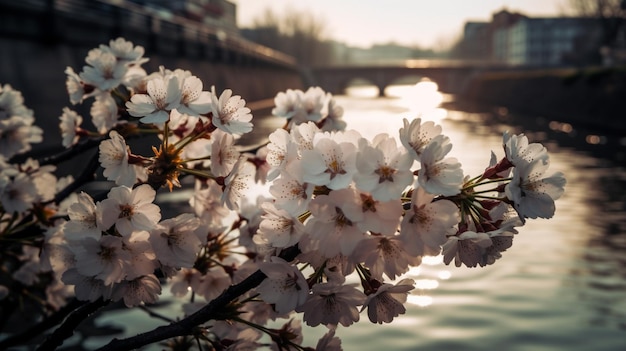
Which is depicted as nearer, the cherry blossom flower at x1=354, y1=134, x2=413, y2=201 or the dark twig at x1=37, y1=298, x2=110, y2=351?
the cherry blossom flower at x1=354, y1=134, x2=413, y2=201

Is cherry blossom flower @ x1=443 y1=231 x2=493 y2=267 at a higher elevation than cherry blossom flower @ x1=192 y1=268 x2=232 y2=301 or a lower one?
higher

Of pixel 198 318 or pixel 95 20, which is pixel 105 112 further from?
pixel 95 20

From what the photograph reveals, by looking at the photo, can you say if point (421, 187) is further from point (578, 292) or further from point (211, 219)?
point (578, 292)

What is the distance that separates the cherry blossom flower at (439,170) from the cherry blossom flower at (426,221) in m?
0.03

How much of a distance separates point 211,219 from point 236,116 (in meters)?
0.82

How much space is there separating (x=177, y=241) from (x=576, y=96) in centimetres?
3832

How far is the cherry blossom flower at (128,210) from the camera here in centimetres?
181

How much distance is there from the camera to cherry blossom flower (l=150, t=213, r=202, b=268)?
192cm

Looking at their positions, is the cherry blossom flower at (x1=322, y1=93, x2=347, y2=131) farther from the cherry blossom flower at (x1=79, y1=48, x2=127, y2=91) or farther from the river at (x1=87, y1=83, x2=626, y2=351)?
the cherry blossom flower at (x1=79, y1=48, x2=127, y2=91)

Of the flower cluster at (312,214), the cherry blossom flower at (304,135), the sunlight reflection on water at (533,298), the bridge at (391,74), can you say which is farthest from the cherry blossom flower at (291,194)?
the bridge at (391,74)

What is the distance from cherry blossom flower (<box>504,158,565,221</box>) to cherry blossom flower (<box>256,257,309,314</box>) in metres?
0.54

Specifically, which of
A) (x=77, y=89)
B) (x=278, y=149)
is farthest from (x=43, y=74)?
(x=278, y=149)

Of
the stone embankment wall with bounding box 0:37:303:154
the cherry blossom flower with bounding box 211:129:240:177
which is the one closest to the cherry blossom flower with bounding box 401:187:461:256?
the cherry blossom flower with bounding box 211:129:240:177

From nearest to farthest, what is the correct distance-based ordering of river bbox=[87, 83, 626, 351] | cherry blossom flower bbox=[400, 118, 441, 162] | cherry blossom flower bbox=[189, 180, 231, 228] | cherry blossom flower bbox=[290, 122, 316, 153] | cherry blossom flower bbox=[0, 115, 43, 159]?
cherry blossom flower bbox=[400, 118, 441, 162]
cherry blossom flower bbox=[290, 122, 316, 153]
cherry blossom flower bbox=[189, 180, 231, 228]
cherry blossom flower bbox=[0, 115, 43, 159]
river bbox=[87, 83, 626, 351]
